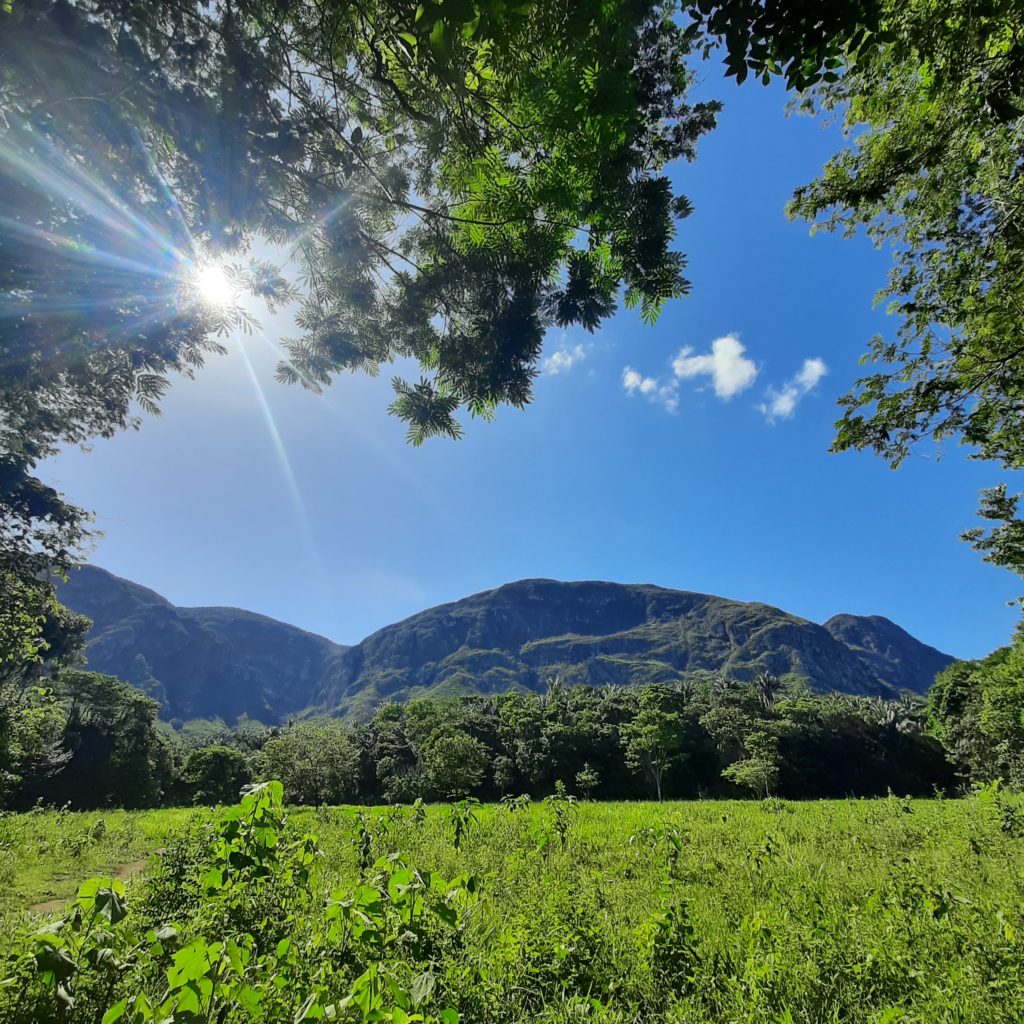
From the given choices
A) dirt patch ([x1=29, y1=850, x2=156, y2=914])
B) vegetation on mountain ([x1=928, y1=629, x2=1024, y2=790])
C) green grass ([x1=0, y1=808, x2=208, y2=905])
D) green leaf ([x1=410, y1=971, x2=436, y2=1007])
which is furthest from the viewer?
vegetation on mountain ([x1=928, y1=629, x2=1024, y2=790])

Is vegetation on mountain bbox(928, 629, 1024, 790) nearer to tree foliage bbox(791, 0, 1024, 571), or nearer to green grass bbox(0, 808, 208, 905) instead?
tree foliage bbox(791, 0, 1024, 571)

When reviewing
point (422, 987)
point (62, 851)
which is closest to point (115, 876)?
point (62, 851)

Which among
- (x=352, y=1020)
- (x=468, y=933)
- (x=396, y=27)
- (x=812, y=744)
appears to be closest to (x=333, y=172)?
(x=396, y=27)

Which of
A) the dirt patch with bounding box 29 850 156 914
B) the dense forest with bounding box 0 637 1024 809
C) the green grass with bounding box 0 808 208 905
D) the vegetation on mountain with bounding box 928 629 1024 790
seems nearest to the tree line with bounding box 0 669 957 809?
the dense forest with bounding box 0 637 1024 809

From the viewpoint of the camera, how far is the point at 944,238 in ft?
18.8

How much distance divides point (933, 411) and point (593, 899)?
291 inches

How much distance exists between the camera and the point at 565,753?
45.8 meters

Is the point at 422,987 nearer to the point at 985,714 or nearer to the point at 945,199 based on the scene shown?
the point at 945,199

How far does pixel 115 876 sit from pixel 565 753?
138ft

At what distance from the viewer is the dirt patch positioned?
22.2 feet

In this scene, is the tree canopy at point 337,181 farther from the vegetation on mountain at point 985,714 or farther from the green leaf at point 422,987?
the vegetation on mountain at point 985,714

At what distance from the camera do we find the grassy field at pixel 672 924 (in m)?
3.01

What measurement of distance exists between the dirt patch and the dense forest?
2442cm

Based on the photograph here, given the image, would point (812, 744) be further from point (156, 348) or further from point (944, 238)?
point (156, 348)
